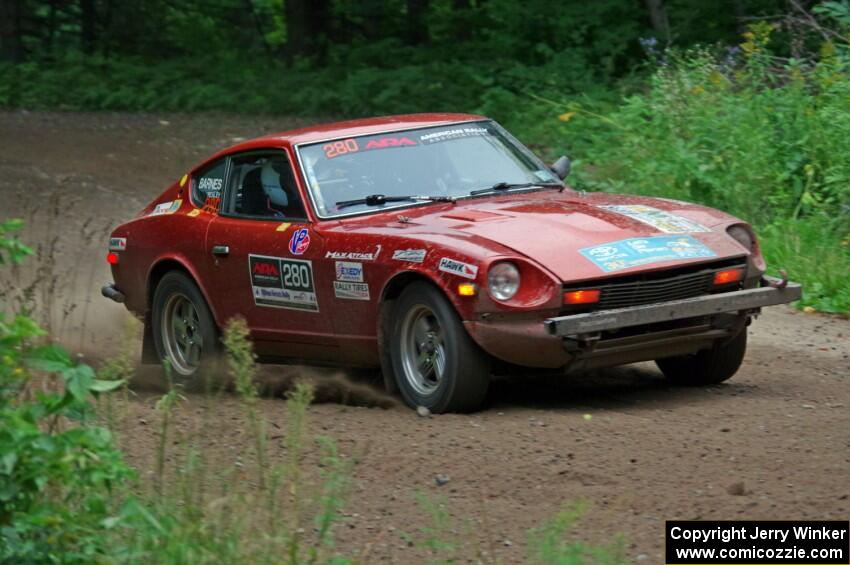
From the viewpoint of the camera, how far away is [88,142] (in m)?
19.0

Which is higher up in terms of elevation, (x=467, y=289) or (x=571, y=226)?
(x=571, y=226)

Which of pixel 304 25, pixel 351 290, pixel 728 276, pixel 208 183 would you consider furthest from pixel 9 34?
pixel 728 276

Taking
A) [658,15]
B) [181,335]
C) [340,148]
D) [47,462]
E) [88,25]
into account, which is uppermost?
[88,25]

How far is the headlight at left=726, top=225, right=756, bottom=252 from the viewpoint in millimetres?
7391

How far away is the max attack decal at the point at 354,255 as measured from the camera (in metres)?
7.20

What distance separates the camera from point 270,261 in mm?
7875

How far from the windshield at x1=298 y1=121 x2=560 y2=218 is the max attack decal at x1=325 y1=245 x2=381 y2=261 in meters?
0.34

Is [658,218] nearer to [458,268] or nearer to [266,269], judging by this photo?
[458,268]

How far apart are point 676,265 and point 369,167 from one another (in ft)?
6.43

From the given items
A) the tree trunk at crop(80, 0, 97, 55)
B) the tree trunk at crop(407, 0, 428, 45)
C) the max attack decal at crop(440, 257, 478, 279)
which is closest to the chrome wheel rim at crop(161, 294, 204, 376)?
the max attack decal at crop(440, 257, 478, 279)

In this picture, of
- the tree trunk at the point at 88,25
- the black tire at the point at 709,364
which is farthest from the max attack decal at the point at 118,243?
the tree trunk at the point at 88,25

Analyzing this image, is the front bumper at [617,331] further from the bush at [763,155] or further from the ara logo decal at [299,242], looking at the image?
the bush at [763,155]

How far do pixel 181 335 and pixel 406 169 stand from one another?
1.96m

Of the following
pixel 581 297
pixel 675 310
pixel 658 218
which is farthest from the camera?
pixel 658 218
